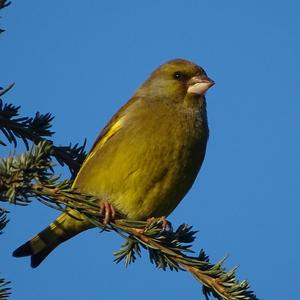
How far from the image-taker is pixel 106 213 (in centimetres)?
335

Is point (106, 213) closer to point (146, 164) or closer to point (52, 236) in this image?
point (146, 164)

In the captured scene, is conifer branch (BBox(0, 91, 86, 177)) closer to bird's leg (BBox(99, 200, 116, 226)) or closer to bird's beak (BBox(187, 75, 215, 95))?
bird's leg (BBox(99, 200, 116, 226))

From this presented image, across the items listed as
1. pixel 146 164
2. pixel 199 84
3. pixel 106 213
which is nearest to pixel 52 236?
pixel 146 164

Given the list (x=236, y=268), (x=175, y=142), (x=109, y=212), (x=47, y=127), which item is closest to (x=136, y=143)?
(x=175, y=142)

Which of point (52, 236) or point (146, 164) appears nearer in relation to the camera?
point (146, 164)

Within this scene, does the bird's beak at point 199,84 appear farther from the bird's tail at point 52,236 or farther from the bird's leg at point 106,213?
the bird's leg at point 106,213

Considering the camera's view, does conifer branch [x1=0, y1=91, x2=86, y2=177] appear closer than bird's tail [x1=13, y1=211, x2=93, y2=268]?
Yes

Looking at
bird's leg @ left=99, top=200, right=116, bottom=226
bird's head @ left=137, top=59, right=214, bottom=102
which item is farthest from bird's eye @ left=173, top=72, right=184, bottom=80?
bird's leg @ left=99, top=200, right=116, bottom=226

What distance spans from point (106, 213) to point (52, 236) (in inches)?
67.5

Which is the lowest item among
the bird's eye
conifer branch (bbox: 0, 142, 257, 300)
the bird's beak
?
conifer branch (bbox: 0, 142, 257, 300)

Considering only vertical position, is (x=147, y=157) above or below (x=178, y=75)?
below

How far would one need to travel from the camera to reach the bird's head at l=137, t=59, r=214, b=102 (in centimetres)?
526

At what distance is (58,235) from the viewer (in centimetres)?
491

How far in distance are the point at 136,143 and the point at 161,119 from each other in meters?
0.38
